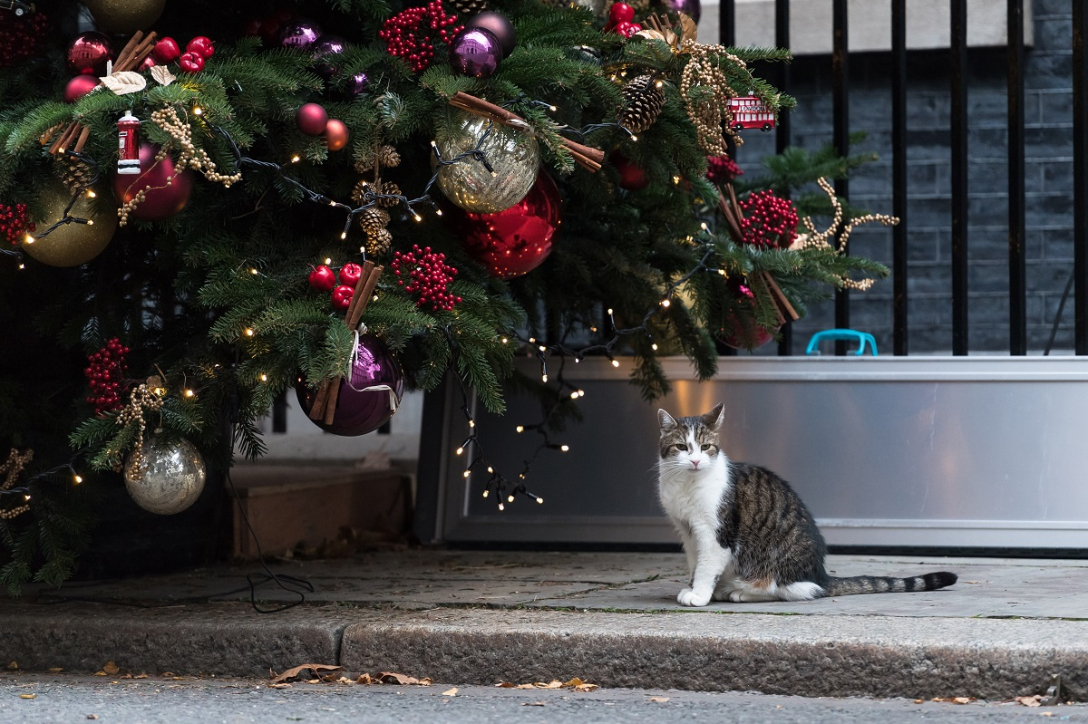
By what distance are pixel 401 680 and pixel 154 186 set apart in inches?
53.2

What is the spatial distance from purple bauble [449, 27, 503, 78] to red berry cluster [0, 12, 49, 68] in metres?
1.17

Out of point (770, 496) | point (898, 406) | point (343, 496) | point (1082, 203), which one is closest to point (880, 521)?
point (898, 406)

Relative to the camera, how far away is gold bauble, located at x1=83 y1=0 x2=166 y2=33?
123 inches

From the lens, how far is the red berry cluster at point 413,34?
10.4 ft

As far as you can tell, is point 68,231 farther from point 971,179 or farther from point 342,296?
point 971,179

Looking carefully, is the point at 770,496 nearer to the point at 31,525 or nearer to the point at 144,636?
the point at 144,636

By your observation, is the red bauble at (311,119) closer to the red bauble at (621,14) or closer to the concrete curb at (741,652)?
the red bauble at (621,14)

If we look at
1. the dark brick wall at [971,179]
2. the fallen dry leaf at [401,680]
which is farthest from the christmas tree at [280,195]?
the dark brick wall at [971,179]

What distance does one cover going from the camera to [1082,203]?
4609 mm

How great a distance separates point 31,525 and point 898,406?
9.88ft

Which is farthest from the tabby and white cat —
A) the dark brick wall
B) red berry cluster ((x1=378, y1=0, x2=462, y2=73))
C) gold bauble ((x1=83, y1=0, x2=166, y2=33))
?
the dark brick wall

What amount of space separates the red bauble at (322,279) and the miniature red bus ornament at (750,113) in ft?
4.16

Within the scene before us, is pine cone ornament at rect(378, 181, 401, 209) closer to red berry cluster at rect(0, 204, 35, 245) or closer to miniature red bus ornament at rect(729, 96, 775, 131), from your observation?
red berry cluster at rect(0, 204, 35, 245)

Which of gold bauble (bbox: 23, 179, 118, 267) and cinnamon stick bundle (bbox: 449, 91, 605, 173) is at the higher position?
cinnamon stick bundle (bbox: 449, 91, 605, 173)
